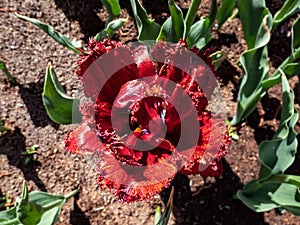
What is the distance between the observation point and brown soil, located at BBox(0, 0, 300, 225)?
63.6 inches

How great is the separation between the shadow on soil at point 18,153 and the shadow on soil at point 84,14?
47cm

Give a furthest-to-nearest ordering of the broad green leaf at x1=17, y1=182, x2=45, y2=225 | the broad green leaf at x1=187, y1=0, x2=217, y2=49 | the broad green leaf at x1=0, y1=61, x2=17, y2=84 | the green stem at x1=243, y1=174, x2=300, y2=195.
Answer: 1. the broad green leaf at x1=0, y1=61, x2=17, y2=84
2. the broad green leaf at x1=187, y1=0, x2=217, y2=49
3. the green stem at x1=243, y1=174, x2=300, y2=195
4. the broad green leaf at x1=17, y1=182, x2=45, y2=225

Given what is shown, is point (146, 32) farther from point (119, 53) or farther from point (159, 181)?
point (159, 181)

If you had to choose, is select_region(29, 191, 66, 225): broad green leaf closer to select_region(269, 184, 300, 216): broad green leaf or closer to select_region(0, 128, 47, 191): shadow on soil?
select_region(0, 128, 47, 191): shadow on soil

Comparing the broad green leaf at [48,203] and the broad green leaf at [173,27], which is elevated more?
the broad green leaf at [173,27]

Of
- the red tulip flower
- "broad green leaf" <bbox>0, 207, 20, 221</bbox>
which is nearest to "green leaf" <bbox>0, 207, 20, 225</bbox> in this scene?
"broad green leaf" <bbox>0, 207, 20, 221</bbox>

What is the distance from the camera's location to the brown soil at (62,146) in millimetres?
1615

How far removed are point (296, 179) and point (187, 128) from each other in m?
0.42

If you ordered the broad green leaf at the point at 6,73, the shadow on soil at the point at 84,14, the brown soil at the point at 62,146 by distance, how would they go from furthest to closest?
the shadow on soil at the point at 84,14 < the brown soil at the point at 62,146 < the broad green leaf at the point at 6,73

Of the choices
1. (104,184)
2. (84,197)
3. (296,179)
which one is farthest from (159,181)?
(84,197)

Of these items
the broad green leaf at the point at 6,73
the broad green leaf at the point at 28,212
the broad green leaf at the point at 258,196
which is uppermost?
the broad green leaf at the point at 6,73

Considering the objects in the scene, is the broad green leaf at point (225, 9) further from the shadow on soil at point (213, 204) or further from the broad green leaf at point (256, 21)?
the shadow on soil at point (213, 204)

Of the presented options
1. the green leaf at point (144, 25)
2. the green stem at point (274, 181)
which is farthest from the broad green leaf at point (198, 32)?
the green stem at point (274, 181)

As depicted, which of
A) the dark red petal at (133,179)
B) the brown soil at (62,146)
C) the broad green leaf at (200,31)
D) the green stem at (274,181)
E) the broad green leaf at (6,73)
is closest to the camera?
the dark red petal at (133,179)
